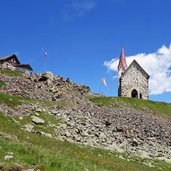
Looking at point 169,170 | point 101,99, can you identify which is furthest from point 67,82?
point 169,170

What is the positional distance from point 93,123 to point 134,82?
51.4 m

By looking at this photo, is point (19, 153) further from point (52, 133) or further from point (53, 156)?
point (52, 133)

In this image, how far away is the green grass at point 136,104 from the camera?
230 feet

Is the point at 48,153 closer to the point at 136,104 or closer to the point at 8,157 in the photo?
the point at 8,157

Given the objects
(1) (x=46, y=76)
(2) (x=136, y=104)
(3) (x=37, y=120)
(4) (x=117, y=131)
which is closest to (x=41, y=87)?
(1) (x=46, y=76)

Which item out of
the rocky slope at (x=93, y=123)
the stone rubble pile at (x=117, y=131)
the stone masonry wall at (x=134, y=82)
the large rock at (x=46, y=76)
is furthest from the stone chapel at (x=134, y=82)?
the stone rubble pile at (x=117, y=131)

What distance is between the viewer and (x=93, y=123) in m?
51.8

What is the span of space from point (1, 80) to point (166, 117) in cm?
2809

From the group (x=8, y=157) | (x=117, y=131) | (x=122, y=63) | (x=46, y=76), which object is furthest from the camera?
(x=122, y=63)

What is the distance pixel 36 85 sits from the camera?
6738 centimetres

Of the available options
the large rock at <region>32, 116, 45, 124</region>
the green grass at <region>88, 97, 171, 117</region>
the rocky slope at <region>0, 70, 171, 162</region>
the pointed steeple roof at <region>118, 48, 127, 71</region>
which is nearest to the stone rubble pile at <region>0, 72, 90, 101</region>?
the rocky slope at <region>0, 70, 171, 162</region>

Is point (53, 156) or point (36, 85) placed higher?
point (36, 85)

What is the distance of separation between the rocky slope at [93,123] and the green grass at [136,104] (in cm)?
418

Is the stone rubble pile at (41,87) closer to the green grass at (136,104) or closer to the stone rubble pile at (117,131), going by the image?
the green grass at (136,104)
